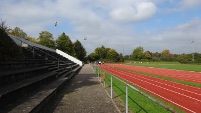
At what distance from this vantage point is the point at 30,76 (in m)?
12.3

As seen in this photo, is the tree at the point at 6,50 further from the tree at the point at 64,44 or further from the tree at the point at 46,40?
the tree at the point at 64,44

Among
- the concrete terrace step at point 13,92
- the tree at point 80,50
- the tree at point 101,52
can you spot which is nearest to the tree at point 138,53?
the tree at point 101,52

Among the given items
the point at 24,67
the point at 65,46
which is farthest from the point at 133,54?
the point at 24,67

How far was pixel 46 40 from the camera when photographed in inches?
3201

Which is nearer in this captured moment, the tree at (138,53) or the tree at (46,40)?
the tree at (46,40)

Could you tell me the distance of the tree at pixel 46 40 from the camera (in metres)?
79.4

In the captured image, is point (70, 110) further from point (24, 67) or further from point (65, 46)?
point (65, 46)

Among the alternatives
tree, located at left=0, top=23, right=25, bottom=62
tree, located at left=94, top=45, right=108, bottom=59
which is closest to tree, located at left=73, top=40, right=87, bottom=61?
tree, located at left=94, top=45, right=108, bottom=59

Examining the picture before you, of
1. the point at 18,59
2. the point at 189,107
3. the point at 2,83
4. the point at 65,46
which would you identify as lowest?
the point at 189,107

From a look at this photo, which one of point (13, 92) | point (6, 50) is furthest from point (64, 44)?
point (13, 92)

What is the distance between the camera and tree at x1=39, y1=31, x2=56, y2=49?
79.4 meters

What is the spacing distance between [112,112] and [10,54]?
5.53 m

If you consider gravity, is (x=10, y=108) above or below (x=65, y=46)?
below

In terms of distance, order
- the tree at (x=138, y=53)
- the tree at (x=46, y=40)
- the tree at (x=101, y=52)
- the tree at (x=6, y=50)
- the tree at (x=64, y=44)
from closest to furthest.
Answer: the tree at (x=6, y=50), the tree at (x=46, y=40), the tree at (x=64, y=44), the tree at (x=101, y=52), the tree at (x=138, y=53)
